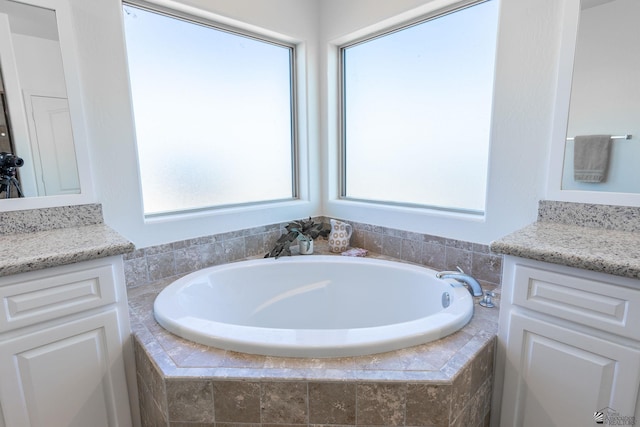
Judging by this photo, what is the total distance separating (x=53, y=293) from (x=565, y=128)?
6.89ft

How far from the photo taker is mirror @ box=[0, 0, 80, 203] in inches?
52.9

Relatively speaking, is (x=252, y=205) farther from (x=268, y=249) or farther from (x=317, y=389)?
(x=317, y=389)

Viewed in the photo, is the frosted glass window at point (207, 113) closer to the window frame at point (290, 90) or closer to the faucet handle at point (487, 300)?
the window frame at point (290, 90)

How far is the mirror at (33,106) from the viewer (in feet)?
4.41

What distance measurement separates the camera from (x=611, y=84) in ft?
4.18

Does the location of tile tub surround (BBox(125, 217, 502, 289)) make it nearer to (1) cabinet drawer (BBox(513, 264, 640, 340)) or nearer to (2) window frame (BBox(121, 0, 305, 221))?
(2) window frame (BBox(121, 0, 305, 221))

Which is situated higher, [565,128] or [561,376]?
[565,128]

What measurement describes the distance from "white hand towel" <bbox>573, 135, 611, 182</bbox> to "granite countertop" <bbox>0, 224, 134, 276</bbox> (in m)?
1.86

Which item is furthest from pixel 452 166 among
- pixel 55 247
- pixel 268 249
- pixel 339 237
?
pixel 55 247

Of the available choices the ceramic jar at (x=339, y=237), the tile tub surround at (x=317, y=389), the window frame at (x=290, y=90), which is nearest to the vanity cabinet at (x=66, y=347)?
the tile tub surround at (x=317, y=389)

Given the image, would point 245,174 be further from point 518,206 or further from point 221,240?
point 518,206

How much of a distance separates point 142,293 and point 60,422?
1.93 ft

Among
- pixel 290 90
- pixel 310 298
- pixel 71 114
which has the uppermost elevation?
pixel 290 90

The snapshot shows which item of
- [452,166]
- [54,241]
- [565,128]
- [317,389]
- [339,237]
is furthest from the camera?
[339,237]
